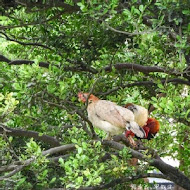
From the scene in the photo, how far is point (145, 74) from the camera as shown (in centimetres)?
706

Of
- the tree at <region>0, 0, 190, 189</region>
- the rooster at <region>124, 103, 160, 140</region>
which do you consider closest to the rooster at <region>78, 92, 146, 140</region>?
the tree at <region>0, 0, 190, 189</region>

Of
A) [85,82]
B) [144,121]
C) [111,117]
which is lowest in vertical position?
[144,121]

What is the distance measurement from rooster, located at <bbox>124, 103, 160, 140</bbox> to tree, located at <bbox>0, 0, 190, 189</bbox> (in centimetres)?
14

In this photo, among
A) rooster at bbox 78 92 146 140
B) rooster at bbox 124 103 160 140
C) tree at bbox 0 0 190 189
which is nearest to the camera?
tree at bbox 0 0 190 189

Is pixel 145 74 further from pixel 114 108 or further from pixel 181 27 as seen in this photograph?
pixel 181 27

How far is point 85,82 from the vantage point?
5.87 metres

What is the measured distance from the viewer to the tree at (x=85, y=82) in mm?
4887

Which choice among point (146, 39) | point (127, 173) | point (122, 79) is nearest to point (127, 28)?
point (146, 39)

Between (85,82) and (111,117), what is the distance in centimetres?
49

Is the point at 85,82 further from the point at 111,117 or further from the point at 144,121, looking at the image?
the point at 144,121

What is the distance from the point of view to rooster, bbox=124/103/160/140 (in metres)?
6.20

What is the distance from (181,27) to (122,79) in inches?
73.6

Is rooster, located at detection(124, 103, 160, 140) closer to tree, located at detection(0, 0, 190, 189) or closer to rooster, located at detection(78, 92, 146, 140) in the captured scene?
tree, located at detection(0, 0, 190, 189)

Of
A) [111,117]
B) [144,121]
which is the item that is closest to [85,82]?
[111,117]
